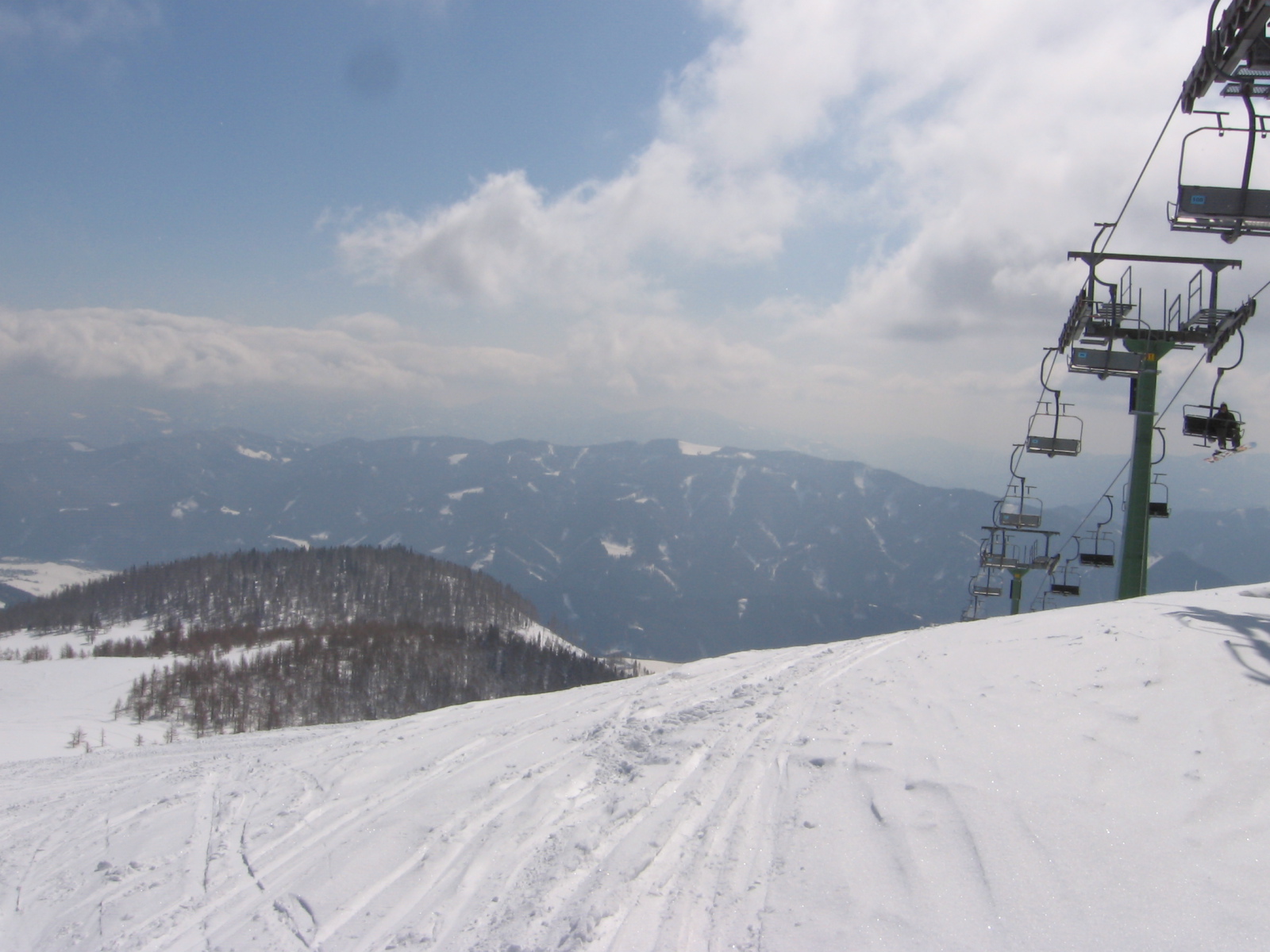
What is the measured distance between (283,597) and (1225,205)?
16424 cm

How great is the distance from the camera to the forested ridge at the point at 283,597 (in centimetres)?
14362

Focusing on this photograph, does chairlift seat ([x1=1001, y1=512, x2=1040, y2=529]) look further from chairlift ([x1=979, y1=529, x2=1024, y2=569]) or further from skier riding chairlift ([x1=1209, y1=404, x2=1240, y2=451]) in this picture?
skier riding chairlift ([x1=1209, y1=404, x2=1240, y2=451])

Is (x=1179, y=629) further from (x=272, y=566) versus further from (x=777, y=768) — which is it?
(x=272, y=566)

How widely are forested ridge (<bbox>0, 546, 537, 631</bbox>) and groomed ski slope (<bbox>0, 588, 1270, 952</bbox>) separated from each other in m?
132

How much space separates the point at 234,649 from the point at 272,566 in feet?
185

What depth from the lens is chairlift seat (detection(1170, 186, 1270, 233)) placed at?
10773 mm

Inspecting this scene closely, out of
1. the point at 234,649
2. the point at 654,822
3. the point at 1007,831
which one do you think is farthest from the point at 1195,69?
the point at 234,649

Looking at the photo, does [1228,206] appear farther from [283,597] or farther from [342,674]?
[283,597]

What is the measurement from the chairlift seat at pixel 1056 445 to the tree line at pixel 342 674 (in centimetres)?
6017

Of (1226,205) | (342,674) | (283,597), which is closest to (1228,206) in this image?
(1226,205)

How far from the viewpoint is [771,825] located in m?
6.39

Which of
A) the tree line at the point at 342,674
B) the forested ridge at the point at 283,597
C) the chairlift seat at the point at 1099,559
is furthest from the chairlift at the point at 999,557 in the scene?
the forested ridge at the point at 283,597

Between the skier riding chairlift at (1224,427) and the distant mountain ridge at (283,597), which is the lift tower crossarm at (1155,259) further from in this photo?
the distant mountain ridge at (283,597)

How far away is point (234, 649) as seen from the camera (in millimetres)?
110125
